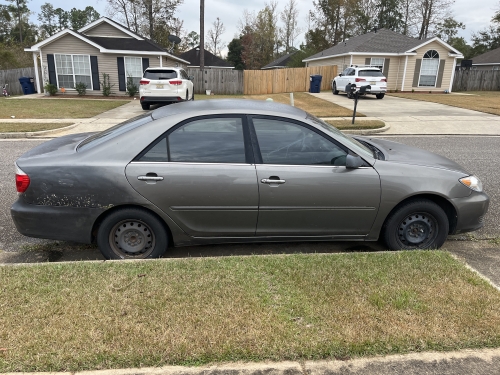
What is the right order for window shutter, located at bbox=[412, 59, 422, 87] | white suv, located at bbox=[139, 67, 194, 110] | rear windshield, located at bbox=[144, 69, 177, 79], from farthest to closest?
1. window shutter, located at bbox=[412, 59, 422, 87]
2. rear windshield, located at bbox=[144, 69, 177, 79]
3. white suv, located at bbox=[139, 67, 194, 110]

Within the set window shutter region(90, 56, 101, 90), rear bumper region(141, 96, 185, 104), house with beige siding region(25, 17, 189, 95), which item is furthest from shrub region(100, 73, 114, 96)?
rear bumper region(141, 96, 185, 104)

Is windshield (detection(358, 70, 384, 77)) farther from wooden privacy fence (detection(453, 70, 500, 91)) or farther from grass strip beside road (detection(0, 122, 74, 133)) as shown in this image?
grass strip beside road (detection(0, 122, 74, 133))

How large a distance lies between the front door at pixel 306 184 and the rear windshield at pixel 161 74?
1391 cm

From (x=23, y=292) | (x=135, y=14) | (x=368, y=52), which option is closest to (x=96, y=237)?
(x=23, y=292)

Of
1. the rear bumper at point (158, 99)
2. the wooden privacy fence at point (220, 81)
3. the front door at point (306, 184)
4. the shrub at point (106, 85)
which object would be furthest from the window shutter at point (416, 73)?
the front door at point (306, 184)

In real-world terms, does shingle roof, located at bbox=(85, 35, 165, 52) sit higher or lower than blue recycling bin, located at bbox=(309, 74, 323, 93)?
higher

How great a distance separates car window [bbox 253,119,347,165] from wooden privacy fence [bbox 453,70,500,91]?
3549 cm

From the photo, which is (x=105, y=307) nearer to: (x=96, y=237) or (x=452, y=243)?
(x=96, y=237)

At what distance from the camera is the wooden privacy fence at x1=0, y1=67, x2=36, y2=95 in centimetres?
2681

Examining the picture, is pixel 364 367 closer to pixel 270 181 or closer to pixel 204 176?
pixel 270 181

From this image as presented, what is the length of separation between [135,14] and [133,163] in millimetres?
43534

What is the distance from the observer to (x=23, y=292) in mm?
2924

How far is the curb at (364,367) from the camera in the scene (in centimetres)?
222

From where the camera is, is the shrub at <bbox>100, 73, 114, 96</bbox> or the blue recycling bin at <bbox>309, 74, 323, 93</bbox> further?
the blue recycling bin at <bbox>309, 74, 323, 93</bbox>
